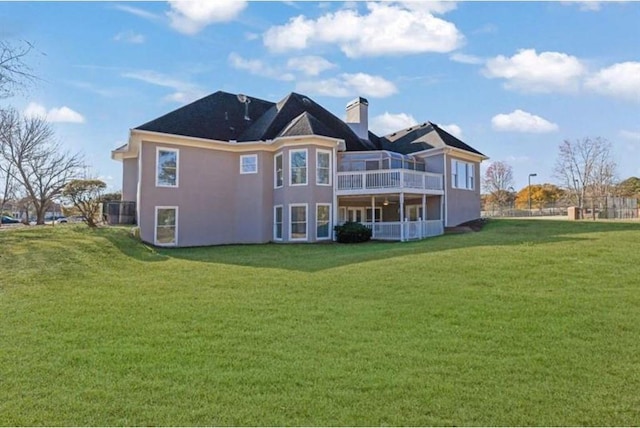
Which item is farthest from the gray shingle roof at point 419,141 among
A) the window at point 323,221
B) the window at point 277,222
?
the window at point 277,222

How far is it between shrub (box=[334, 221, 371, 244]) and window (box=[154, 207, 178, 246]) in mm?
7621

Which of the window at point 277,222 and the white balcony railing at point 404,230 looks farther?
the window at point 277,222

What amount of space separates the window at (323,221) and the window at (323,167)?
122cm

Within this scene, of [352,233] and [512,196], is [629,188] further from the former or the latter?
[352,233]

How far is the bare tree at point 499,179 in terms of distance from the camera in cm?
5925

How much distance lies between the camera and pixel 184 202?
63.7ft

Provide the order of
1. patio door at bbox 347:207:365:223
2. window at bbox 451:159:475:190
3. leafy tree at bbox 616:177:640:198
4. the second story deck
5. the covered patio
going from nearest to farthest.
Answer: the covered patio < the second story deck < window at bbox 451:159:475:190 < patio door at bbox 347:207:365:223 < leafy tree at bbox 616:177:640:198

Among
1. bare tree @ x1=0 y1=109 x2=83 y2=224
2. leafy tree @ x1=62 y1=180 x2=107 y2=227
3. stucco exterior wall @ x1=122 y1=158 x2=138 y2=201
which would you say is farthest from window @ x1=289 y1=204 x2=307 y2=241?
bare tree @ x1=0 y1=109 x2=83 y2=224

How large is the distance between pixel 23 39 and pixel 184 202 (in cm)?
888

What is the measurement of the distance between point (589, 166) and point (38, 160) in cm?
5625

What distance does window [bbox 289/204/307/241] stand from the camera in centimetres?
1967

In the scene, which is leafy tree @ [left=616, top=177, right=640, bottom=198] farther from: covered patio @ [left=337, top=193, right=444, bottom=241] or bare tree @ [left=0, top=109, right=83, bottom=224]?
bare tree @ [left=0, top=109, right=83, bottom=224]

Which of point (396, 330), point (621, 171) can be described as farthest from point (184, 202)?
point (621, 171)

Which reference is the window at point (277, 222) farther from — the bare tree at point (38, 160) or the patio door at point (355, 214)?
the bare tree at point (38, 160)
